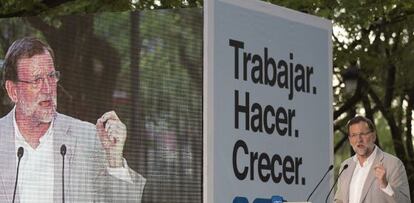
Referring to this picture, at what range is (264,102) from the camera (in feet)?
22.5

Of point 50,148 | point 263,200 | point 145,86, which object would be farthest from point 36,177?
point 263,200

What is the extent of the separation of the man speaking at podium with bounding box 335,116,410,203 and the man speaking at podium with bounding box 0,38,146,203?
2210 mm

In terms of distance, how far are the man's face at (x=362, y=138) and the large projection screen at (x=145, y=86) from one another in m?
2.09

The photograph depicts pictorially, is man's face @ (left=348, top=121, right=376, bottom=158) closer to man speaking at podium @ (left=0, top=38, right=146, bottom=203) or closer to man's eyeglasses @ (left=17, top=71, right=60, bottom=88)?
man speaking at podium @ (left=0, top=38, right=146, bottom=203)

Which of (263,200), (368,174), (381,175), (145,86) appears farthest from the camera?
(368,174)

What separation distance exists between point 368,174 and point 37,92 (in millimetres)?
2831

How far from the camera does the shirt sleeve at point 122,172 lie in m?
7.29

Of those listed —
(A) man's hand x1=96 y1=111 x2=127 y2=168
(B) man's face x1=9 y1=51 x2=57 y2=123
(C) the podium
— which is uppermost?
(B) man's face x1=9 y1=51 x2=57 y2=123

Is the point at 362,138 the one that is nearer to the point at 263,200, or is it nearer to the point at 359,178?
the point at 359,178

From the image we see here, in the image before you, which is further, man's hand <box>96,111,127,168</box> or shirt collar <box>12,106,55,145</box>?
shirt collar <box>12,106,55,145</box>

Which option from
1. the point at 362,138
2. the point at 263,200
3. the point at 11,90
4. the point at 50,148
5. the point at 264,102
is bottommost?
the point at 263,200

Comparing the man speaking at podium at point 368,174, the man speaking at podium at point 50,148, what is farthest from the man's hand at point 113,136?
the man speaking at podium at point 368,174

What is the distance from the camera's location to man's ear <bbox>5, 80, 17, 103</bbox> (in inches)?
295

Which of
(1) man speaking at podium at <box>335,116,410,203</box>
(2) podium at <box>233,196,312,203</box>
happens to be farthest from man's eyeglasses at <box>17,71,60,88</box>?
(1) man speaking at podium at <box>335,116,410,203</box>
